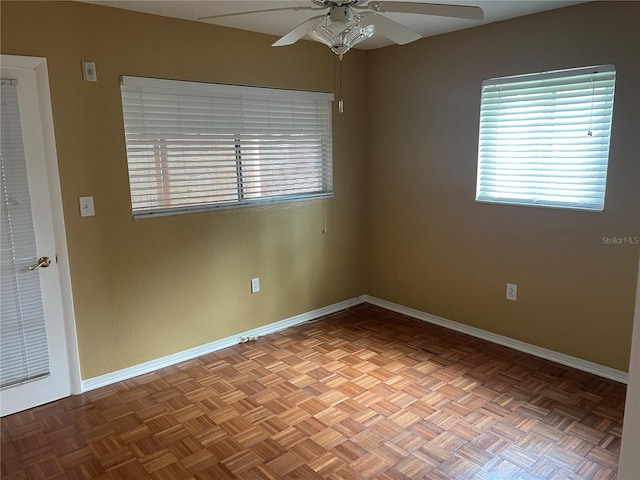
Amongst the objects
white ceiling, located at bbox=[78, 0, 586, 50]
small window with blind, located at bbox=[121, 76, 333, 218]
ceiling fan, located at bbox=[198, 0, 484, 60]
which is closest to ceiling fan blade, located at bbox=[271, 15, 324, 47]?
ceiling fan, located at bbox=[198, 0, 484, 60]

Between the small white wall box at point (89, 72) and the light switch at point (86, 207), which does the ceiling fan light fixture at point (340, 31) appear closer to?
the small white wall box at point (89, 72)

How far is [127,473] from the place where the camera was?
221 cm

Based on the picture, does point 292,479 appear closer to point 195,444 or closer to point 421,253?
point 195,444

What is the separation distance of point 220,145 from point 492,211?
2.01 metres

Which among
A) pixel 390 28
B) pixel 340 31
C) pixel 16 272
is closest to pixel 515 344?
pixel 390 28

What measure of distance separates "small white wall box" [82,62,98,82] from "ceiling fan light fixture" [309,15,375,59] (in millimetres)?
1518

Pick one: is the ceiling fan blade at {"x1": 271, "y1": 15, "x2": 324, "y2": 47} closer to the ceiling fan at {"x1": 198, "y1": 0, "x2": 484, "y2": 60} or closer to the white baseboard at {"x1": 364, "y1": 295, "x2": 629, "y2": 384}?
the ceiling fan at {"x1": 198, "y1": 0, "x2": 484, "y2": 60}

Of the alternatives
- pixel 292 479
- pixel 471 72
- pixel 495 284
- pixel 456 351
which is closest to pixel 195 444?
pixel 292 479

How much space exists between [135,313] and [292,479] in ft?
5.13

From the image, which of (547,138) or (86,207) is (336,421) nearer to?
(86,207)

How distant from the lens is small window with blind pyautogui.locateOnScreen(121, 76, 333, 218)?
3.01m

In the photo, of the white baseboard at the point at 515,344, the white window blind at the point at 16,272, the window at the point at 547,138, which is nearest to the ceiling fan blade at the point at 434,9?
the window at the point at 547,138

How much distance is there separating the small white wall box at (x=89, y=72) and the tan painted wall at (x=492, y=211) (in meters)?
2.27

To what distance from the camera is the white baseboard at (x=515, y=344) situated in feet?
9.90
